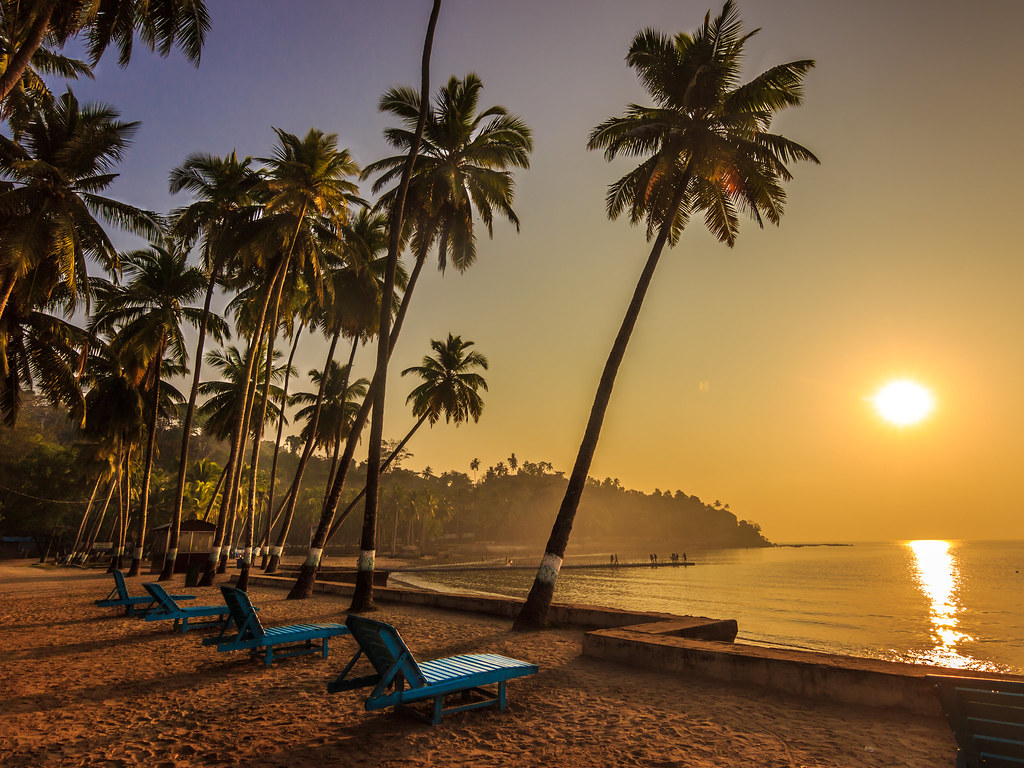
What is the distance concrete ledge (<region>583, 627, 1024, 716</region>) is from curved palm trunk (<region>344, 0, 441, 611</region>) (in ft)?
22.7

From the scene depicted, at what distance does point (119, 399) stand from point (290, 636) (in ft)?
88.6

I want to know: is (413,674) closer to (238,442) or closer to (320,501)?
(238,442)

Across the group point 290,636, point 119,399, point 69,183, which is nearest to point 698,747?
point 290,636

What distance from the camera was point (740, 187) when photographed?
551 inches

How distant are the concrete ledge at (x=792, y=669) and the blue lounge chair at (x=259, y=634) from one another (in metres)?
4.15

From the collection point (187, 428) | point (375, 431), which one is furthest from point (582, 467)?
point (187, 428)

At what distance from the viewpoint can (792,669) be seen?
6.36 meters

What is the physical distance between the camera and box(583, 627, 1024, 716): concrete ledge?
5.64 metres

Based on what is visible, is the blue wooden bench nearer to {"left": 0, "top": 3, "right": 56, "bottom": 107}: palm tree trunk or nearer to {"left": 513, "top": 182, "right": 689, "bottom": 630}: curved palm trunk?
{"left": 513, "top": 182, "right": 689, "bottom": 630}: curved palm trunk

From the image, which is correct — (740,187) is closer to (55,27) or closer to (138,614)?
(55,27)

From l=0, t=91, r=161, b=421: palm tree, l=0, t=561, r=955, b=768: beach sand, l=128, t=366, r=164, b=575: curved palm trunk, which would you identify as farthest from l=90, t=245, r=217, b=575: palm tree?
l=0, t=561, r=955, b=768: beach sand

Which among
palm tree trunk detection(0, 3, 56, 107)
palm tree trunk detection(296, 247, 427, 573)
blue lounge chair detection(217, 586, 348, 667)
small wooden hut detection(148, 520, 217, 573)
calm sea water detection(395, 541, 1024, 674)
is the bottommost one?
calm sea water detection(395, 541, 1024, 674)

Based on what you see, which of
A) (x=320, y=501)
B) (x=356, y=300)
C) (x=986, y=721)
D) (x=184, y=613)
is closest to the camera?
(x=986, y=721)

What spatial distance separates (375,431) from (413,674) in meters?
9.41
